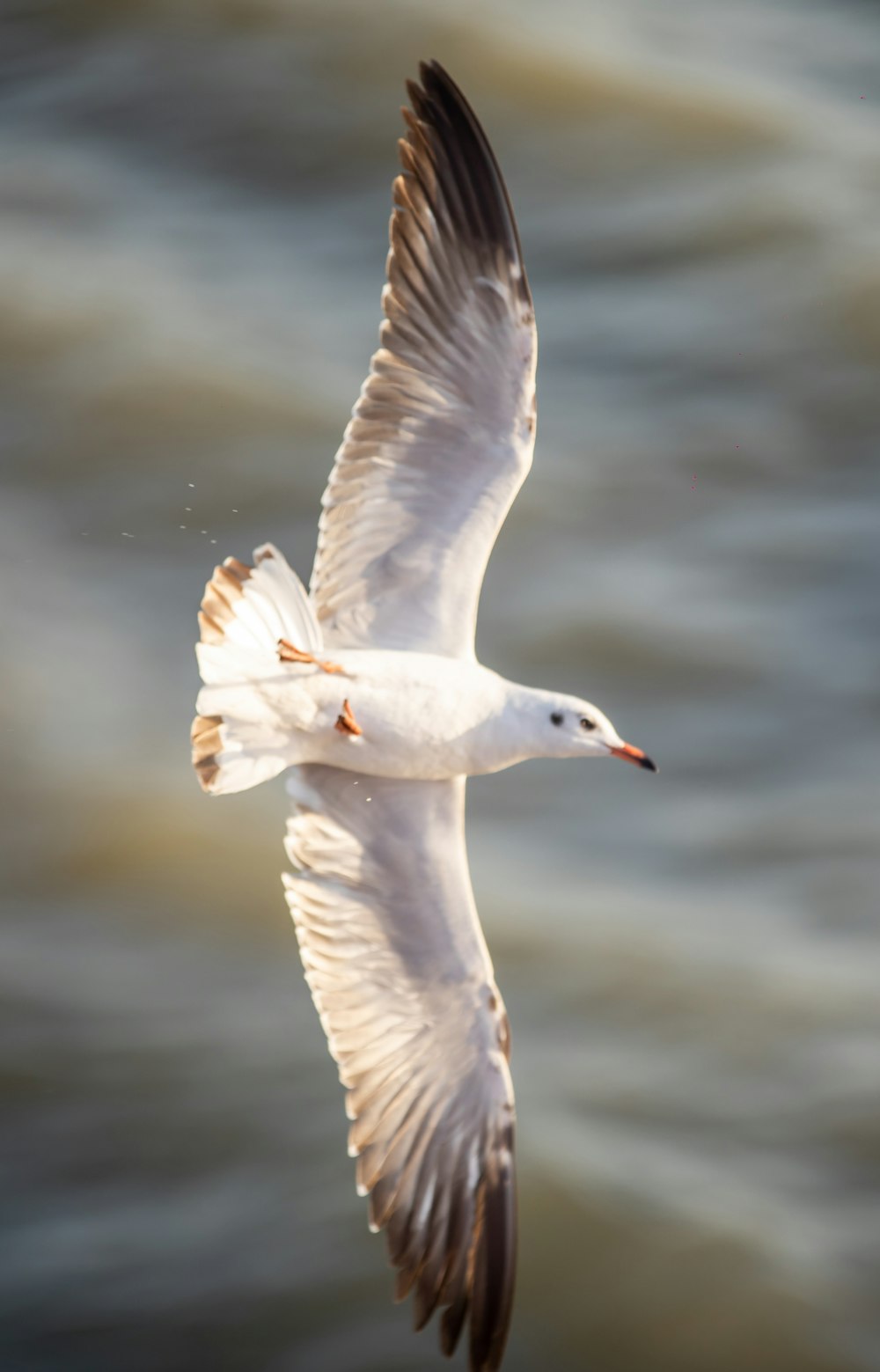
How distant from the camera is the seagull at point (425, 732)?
18.7 feet

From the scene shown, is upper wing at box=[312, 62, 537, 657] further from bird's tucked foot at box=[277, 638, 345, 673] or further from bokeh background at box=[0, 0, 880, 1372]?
bokeh background at box=[0, 0, 880, 1372]

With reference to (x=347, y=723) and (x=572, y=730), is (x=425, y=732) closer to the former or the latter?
(x=347, y=723)

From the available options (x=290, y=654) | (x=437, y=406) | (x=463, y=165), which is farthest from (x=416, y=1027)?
(x=463, y=165)

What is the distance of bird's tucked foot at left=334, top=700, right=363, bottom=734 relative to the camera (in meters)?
5.61

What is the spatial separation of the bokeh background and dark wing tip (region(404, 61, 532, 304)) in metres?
2.71

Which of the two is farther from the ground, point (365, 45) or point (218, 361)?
point (365, 45)

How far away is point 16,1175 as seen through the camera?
6738 mm

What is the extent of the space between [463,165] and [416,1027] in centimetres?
225

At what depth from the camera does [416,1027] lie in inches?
230

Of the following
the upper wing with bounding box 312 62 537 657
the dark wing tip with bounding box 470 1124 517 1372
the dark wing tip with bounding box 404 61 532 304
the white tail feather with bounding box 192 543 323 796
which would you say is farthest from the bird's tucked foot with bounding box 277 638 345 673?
the dark wing tip with bounding box 470 1124 517 1372

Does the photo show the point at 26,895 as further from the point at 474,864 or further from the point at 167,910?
the point at 474,864

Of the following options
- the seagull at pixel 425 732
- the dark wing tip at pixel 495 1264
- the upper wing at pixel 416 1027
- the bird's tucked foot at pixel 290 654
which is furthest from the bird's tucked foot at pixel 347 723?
the dark wing tip at pixel 495 1264

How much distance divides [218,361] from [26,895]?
2.84m

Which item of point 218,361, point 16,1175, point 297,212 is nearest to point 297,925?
point 16,1175
